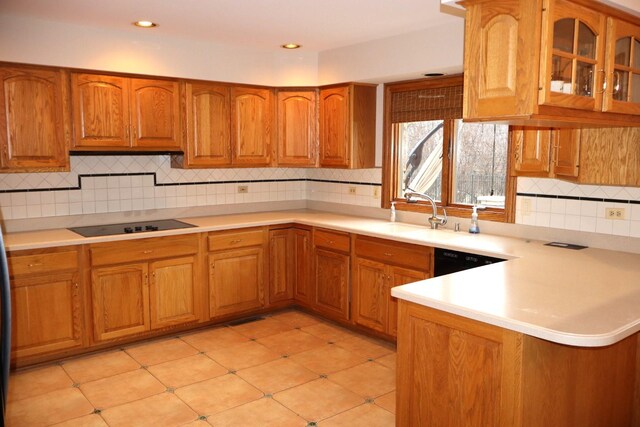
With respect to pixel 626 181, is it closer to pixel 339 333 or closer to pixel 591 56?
pixel 591 56

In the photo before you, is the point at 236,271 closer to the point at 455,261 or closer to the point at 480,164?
the point at 455,261

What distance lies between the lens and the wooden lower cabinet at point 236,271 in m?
4.53

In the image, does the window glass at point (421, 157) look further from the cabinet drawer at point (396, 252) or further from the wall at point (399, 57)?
the cabinet drawer at point (396, 252)

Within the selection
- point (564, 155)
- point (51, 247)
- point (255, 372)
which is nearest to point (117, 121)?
point (51, 247)

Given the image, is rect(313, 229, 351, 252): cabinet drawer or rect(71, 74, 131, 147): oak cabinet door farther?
rect(313, 229, 351, 252): cabinet drawer

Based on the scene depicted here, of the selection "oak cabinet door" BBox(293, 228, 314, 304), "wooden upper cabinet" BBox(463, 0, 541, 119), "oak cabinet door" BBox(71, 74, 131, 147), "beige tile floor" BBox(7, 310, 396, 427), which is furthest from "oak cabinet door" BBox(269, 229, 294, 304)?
"wooden upper cabinet" BBox(463, 0, 541, 119)

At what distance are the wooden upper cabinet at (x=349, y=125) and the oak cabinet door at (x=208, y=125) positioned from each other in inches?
35.7

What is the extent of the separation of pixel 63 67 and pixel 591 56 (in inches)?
136

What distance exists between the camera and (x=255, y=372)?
371cm

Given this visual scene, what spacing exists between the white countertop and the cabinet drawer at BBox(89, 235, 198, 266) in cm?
7

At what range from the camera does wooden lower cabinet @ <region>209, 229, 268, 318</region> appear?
14.9 feet

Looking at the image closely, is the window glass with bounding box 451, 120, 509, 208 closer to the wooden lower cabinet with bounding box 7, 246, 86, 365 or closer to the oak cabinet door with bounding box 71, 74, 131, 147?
the oak cabinet door with bounding box 71, 74, 131, 147

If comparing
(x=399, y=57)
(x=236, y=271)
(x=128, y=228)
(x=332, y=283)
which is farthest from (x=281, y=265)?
(x=399, y=57)

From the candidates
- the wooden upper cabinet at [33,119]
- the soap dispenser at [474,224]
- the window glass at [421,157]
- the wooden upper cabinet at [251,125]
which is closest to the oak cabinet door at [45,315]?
the wooden upper cabinet at [33,119]
